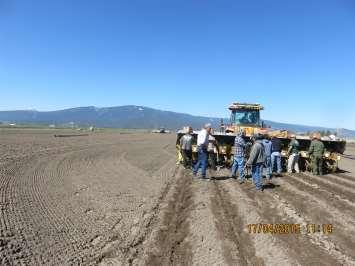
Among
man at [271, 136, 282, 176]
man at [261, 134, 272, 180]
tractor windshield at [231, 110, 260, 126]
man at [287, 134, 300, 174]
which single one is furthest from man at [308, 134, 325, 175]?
tractor windshield at [231, 110, 260, 126]

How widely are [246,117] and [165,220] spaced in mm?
14581

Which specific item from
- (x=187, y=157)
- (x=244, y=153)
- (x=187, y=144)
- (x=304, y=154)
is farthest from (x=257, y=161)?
(x=304, y=154)

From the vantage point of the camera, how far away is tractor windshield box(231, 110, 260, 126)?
22.0 metres

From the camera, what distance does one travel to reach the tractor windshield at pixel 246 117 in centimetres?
2202

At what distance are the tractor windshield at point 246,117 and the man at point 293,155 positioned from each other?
529 cm

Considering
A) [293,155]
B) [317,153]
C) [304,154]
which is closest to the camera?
[317,153]

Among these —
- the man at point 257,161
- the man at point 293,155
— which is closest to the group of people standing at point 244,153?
the man at point 293,155

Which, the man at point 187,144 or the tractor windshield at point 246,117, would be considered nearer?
the man at point 187,144

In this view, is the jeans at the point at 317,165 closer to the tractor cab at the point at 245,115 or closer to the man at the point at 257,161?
the man at the point at 257,161

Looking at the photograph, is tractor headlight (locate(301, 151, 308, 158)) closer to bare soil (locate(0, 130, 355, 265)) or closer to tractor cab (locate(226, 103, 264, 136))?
bare soil (locate(0, 130, 355, 265))

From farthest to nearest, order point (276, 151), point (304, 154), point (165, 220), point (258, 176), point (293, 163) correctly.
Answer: point (304, 154) < point (293, 163) < point (276, 151) < point (258, 176) < point (165, 220)

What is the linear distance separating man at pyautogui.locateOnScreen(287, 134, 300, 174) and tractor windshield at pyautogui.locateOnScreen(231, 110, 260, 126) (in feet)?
17.3

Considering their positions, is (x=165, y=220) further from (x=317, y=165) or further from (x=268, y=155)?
(x=317, y=165)

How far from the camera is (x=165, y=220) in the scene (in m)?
8.21
